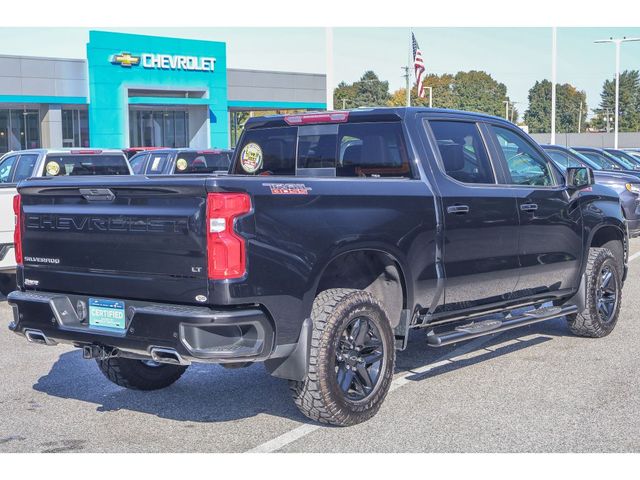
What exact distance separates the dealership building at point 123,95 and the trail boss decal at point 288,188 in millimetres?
39953

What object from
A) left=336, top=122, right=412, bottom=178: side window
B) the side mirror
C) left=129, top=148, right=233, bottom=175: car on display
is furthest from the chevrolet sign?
left=336, top=122, right=412, bottom=178: side window

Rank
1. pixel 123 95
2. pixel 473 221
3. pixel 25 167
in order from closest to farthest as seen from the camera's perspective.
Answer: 1. pixel 473 221
2. pixel 25 167
3. pixel 123 95

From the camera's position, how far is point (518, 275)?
7.15 meters

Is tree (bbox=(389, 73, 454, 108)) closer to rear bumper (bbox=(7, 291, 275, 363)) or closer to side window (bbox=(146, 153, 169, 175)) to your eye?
side window (bbox=(146, 153, 169, 175))

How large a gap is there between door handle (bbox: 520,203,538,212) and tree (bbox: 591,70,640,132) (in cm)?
14702

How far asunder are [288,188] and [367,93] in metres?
137

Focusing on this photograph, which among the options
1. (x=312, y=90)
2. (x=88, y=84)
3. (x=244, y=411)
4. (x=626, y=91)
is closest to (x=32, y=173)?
(x=244, y=411)

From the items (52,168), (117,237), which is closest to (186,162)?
(52,168)

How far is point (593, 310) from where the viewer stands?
8.20 m

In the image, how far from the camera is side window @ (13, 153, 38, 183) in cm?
1292

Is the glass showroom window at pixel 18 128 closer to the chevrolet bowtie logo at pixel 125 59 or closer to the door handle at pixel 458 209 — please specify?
the chevrolet bowtie logo at pixel 125 59

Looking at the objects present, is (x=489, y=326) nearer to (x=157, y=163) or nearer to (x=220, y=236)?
(x=220, y=236)

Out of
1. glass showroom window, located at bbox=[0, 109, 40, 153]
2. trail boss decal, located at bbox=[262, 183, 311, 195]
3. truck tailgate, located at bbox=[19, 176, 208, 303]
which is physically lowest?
truck tailgate, located at bbox=[19, 176, 208, 303]

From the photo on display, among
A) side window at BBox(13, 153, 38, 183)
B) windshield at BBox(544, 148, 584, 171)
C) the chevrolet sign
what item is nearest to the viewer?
side window at BBox(13, 153, 38, 183)
